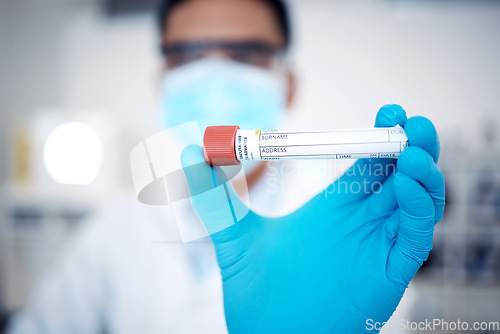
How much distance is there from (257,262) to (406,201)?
0.70 feet

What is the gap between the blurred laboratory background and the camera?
1.13m

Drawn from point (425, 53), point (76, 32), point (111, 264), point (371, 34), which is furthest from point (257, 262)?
point (76, 32)

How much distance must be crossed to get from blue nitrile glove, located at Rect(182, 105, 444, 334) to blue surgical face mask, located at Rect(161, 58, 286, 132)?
283 millimetres

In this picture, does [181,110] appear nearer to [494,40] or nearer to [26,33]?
[494,40]

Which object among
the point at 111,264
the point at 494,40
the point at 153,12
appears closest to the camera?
the point at 494,40

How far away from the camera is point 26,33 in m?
1.87

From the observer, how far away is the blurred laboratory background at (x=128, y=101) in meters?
1.13

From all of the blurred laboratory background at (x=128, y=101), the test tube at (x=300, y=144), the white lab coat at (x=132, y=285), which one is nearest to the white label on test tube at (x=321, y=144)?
the test tube at (x=300, y=144)

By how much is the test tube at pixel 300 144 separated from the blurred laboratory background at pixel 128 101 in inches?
21.4

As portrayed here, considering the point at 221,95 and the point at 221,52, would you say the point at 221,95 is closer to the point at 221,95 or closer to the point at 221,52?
the point at 221,95

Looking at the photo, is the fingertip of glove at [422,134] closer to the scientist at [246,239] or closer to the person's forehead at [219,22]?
the scientist at [246,239]

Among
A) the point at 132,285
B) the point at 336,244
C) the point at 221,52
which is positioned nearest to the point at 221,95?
the point at 221,52

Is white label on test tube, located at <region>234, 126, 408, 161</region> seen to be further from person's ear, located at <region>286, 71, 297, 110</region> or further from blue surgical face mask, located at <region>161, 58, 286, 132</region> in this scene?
person's ear, located at <region>286, 71, 297, 110</region>

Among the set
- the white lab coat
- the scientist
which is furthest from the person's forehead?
the white lab coat
